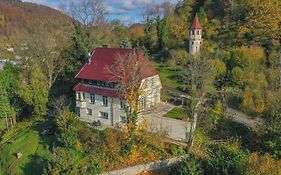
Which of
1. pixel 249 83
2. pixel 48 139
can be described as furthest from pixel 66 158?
pixel 249 83

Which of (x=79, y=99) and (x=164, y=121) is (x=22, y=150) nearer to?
(x=79, y=99)

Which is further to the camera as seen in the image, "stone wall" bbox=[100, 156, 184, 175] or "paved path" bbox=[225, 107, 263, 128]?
"paved path" bbox=[225, 107, 263, 128]

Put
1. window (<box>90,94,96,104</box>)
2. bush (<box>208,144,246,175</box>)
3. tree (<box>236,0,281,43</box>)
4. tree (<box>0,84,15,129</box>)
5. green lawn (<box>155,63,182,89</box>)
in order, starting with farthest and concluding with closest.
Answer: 1. tree (<box>236,0,281,43</box>)
2. green lawn (<box>155,63,182,89</box>)
3. tree (<box>0,84,15,129</box>)
4. window (<box>90,94,96,104</box>)
5. bush (<box>208,144,246,175</box>)

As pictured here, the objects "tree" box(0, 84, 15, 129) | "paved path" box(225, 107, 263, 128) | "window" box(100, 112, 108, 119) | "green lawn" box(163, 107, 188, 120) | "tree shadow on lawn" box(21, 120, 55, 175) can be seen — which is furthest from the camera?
"tree" box(0, 84, 15, 129)

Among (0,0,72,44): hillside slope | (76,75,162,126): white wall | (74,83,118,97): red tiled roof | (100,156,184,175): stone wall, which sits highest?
(0,0,72,44): hillside slope

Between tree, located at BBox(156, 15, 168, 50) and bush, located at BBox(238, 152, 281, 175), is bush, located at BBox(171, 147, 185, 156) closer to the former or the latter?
bush, located at BBox(238, 152, 281, 175)

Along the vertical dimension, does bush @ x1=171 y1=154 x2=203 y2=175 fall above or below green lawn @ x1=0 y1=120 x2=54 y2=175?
above

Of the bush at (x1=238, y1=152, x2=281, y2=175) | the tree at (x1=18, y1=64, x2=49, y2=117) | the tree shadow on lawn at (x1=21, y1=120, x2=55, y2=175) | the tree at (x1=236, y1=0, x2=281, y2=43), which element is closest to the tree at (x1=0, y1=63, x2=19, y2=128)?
the tree at (x1=18, y1=64, x2=49, y2=117)

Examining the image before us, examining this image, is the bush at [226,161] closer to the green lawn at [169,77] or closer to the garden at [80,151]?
the garden at [80,151]
